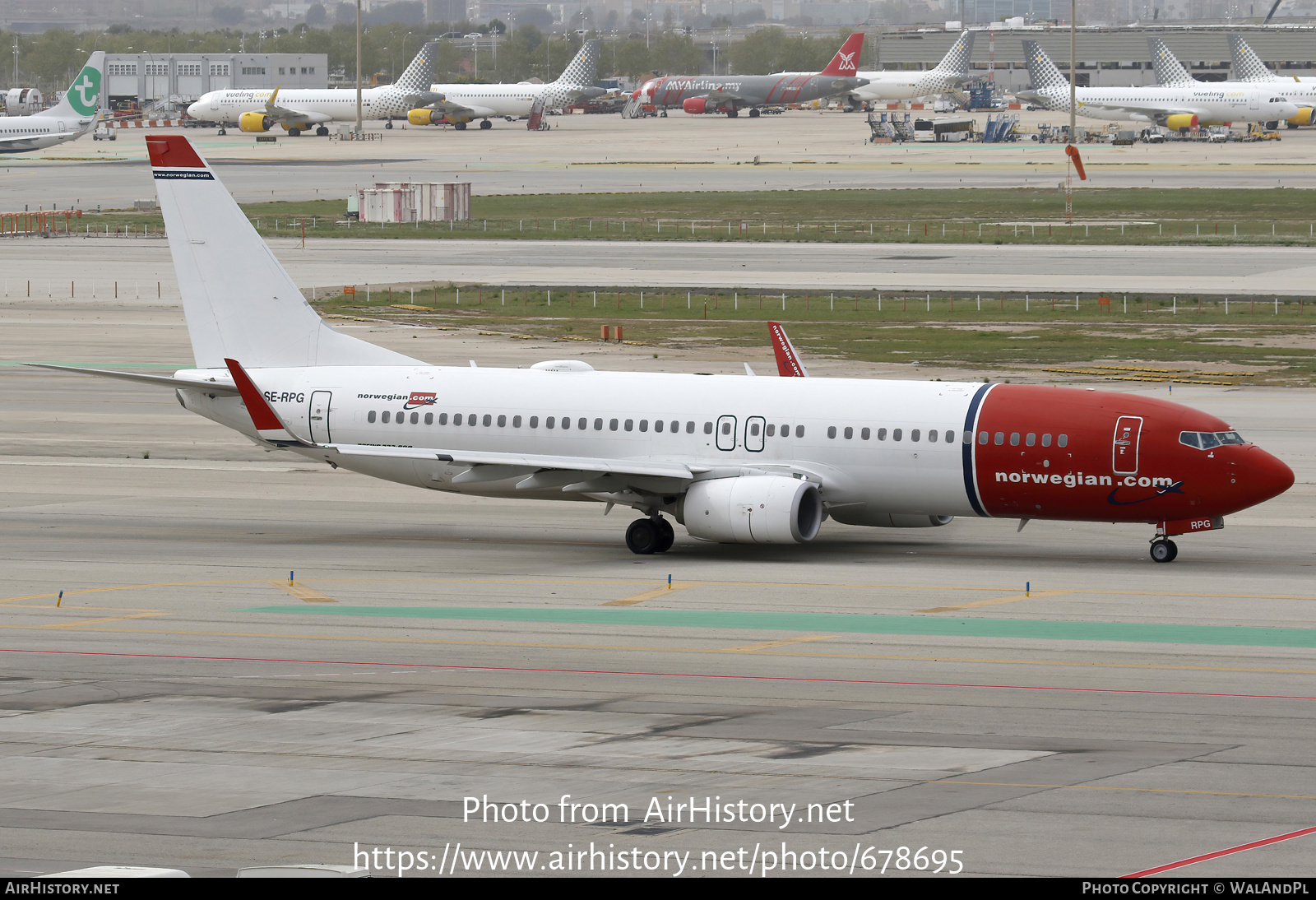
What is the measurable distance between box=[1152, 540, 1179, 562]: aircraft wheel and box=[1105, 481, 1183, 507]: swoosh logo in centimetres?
146

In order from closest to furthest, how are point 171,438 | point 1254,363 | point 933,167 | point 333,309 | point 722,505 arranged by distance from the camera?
point 722,505
point 171,438
point 1254,363
point 333,309
point 933,167

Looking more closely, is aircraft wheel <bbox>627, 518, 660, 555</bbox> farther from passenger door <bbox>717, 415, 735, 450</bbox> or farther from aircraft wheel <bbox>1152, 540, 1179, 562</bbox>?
aircraft wheel <bbox>1152, 540, 1179, 562</bbox>

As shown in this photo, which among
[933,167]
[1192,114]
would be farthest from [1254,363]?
[1192,114]

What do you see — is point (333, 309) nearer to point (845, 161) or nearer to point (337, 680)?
point (337, 680)

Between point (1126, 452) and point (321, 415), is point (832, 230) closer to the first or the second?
point (321, 415)

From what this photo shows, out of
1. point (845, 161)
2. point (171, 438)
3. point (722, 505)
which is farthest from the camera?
point (845, 161)

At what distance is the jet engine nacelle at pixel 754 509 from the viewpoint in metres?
36.5

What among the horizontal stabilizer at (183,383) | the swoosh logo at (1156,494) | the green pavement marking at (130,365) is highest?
the horizontal stabilizer at (183,383)

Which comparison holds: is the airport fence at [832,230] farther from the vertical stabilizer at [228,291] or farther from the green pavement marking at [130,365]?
the vertical stabilizer at [228,291]

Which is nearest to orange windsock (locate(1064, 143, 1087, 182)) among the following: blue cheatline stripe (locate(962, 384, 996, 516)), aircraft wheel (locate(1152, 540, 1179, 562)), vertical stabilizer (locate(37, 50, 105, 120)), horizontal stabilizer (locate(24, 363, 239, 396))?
aircraft wheel (locate(1152, 540, 1179, 562))

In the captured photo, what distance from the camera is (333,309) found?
79.9 meters

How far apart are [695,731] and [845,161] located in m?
153

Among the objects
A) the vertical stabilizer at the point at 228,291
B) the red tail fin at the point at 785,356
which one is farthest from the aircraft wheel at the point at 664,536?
the vertical stabilizer at the point at 228,291

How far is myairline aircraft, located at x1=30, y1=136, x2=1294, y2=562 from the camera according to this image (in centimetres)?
3594
